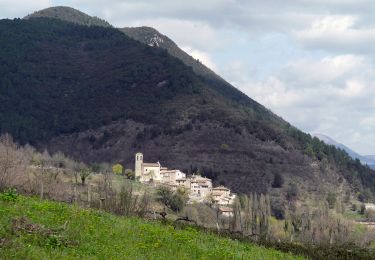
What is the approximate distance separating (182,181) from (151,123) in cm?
3356

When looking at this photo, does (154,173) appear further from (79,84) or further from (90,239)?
(90,239)

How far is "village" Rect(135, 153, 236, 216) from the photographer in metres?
104

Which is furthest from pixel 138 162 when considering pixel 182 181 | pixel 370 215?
pixel 370 215

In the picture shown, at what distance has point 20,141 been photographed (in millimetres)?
136875

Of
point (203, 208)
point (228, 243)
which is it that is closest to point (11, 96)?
point (203, 208)

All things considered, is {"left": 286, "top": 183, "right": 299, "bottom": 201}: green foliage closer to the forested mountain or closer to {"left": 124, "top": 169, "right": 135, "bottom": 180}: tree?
the forested mountain

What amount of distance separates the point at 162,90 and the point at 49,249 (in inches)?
5990

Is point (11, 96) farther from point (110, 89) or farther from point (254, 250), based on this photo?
point (254, 250)

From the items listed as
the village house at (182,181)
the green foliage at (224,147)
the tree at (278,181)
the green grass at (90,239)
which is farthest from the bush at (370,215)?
the green grass at (90,239)

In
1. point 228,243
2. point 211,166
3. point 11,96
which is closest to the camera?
point 228,243

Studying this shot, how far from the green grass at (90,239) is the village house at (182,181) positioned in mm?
83385

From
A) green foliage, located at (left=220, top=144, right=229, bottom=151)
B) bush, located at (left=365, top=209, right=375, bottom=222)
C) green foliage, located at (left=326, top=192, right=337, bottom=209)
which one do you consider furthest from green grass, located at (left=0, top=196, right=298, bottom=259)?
green foliage, located at (left=220, top=144, right=229, bottom=151)

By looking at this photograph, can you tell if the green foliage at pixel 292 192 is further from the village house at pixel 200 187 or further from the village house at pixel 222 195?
the village house at pixel 200 187

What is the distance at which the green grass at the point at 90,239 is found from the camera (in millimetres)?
11453
